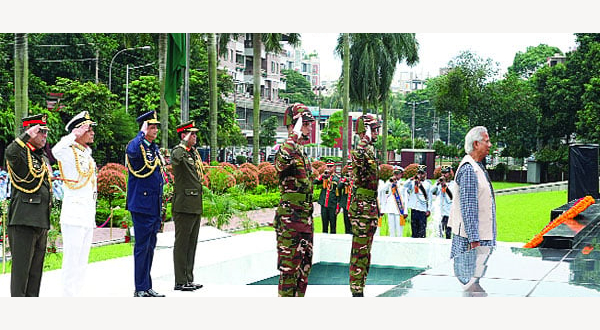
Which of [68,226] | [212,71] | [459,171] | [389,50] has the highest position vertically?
[389,50]

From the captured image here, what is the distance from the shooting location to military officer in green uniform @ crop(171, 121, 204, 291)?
290 inches

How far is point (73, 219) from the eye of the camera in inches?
249

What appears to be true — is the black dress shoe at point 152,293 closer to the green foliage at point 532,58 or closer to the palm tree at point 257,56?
the palm tree at point 257,56

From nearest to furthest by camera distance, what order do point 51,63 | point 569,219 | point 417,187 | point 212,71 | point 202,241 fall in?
point 569,219 < point 202,241 < point 417,187 < point 212,71 < point 51,63

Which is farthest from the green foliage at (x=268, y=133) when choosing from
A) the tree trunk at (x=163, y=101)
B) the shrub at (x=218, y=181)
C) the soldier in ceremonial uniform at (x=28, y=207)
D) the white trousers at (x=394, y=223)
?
the soldier in ceremonial uniform at (x=28, y=207)

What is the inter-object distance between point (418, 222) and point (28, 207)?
30.6 ft

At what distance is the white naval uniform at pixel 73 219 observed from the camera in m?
6.34

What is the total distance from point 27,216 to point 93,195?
69 centimetres

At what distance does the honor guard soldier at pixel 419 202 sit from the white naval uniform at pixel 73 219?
27.6ft

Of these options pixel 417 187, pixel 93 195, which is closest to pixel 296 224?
pixel 93 195

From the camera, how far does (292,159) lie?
603 centimetres

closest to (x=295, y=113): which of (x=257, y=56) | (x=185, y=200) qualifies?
(x=185, y=200)

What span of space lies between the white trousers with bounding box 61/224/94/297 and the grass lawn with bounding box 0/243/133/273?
293cm

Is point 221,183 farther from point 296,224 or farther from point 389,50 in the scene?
point 389,50
